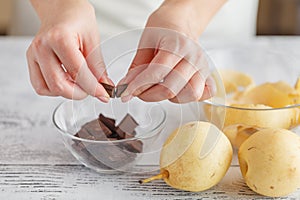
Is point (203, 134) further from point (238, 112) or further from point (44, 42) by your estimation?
point (44, 42)

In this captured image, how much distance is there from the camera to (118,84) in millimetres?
763

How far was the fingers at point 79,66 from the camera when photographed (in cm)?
74

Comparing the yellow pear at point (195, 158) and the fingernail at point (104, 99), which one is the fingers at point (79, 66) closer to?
the fingernail at point (104, 99)

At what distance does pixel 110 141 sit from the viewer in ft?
2.54

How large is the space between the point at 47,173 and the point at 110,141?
0.39ft

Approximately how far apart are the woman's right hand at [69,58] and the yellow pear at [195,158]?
0.38 ft

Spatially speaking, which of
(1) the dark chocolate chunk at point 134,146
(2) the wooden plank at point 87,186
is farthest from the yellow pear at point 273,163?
(1) the dark chocolate chunk at point 134,146

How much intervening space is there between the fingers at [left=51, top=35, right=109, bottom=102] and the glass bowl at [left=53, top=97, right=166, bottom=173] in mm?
65

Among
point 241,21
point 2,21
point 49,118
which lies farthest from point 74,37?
point 2,21

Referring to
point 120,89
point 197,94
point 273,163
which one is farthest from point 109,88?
point 273,163

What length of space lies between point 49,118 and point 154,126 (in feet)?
0.77

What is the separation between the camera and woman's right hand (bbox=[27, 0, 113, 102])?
2.44 feet

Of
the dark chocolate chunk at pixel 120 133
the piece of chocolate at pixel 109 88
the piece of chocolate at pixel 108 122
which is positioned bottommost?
the dark chocolate chunk at pixel 120 133

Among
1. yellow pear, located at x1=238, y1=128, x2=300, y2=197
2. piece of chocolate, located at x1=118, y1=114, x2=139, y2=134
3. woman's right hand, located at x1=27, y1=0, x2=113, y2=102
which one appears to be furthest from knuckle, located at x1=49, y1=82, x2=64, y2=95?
yellow pear, located at x1=238, y1=128, x2=300, y2=197
